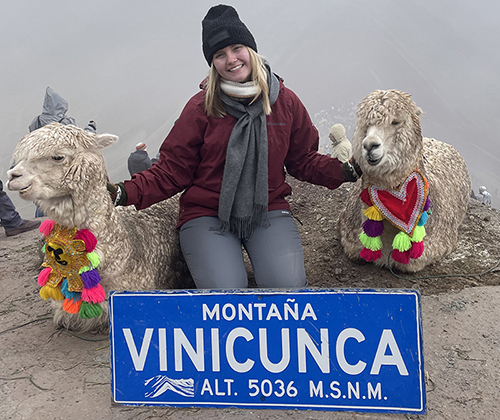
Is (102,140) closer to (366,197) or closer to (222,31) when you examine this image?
(222,31)

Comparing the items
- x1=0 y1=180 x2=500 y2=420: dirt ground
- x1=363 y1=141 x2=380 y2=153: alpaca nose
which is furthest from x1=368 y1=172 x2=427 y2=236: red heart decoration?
x1=0 y1=180 x2=500 y2=420: dirt ground

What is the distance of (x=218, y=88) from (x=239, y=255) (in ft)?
3.06

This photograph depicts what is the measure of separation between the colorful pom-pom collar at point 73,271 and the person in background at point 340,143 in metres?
4.57

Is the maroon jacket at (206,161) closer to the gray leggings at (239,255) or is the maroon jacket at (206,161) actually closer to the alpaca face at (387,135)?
the gray leggings at (239,255)

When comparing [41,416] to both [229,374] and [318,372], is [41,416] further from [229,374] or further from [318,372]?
[318,372]

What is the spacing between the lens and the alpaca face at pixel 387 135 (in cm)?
227

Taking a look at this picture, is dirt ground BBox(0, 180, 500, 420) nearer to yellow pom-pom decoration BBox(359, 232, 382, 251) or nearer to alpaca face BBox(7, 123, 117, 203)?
yellow pom-pom decoration BBox(359, 232, 382, 251)

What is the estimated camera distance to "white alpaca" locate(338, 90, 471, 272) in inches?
90.4

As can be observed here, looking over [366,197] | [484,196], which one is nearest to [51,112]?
[366,197]

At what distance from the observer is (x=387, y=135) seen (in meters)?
2.30

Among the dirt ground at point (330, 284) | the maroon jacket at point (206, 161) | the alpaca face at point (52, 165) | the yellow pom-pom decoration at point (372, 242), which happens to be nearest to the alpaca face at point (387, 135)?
the maroon jacket at point (206, 161)

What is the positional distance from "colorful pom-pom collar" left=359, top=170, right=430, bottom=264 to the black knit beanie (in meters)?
1.12

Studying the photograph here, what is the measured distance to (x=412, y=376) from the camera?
1503 mm

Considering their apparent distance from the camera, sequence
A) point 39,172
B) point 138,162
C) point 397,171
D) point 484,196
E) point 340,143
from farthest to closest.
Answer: point 484,196, point 138,162, point 340,143, point 397,171, point 39,172
